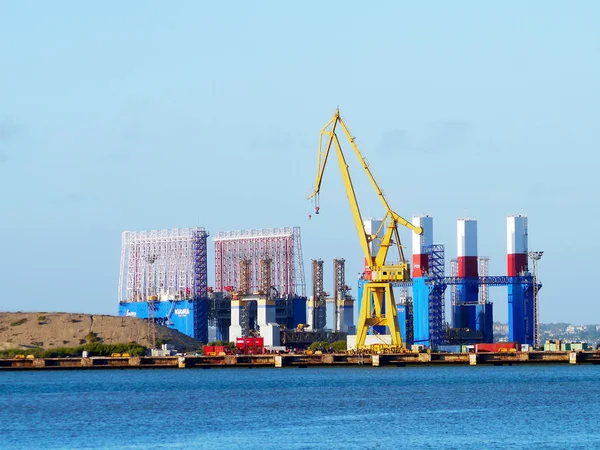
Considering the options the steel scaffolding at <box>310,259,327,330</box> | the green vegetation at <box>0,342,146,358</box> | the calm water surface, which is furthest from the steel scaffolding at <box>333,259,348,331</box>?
the calm water surface

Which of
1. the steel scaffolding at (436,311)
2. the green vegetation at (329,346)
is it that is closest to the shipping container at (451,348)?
the steel scaffolding at (436,311)

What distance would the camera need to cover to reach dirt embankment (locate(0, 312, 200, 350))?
17012 centimetres

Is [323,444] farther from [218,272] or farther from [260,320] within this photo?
[218,272]

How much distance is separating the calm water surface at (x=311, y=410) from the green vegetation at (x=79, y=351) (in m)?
34.3

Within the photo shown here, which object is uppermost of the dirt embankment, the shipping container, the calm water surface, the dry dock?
the dirt embankment

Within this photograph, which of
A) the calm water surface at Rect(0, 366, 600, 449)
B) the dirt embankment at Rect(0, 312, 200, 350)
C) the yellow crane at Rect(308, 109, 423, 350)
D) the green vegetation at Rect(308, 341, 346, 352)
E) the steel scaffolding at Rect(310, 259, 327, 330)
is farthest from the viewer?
the steel scaffolding at Rect(310, 259, 327, 330)

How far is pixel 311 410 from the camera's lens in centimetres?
7950

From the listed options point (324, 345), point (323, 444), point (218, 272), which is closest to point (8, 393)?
point (323, 444)

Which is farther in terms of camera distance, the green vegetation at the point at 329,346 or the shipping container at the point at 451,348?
the green vegetation at the point at 329,346

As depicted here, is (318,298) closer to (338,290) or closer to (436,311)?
(338,290)

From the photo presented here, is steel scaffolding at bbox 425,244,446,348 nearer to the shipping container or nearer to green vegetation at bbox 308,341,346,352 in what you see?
the shipping container

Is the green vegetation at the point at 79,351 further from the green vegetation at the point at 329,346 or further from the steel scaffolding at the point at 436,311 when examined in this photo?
the steel scaffolding at the point at 436,311

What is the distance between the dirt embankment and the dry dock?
108 feet

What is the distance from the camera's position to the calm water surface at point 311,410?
64125 mm
